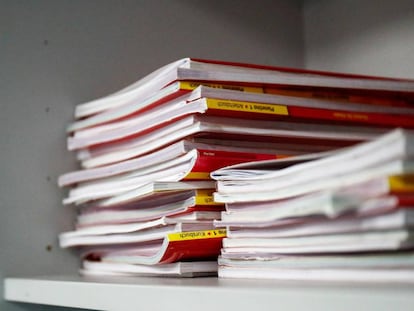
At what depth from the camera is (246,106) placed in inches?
31.1

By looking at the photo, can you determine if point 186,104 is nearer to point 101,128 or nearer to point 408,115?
point 101,128

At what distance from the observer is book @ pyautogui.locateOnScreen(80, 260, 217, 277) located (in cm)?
78

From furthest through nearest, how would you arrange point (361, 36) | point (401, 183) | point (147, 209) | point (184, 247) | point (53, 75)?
1. point (361, 36)
2. point (53, 75)
3. point (147, 209)
4. point (184, 247)
5. point (401, 183)

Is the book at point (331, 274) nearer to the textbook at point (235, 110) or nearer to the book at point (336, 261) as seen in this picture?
the book at point (336, 261)

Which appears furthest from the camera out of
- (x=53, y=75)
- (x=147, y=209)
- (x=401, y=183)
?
(x=53, y=75)

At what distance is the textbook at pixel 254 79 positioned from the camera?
2.60ft

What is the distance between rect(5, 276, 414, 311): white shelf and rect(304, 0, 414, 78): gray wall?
0.64 meters

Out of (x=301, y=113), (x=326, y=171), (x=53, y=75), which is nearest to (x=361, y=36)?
(x=301, y=113)

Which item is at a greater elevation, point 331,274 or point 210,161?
point 210,161

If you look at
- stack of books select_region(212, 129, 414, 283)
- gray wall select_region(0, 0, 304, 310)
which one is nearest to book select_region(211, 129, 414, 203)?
stack of books select_region(212, 129, 414, 283)

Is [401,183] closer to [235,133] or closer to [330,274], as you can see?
[330,274]

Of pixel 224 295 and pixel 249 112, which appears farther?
pixel 249 112

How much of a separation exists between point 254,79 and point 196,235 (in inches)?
7.7

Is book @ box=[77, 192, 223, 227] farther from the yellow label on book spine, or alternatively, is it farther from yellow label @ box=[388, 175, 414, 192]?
yellow label @ box=[388, 175, 414, 192]
